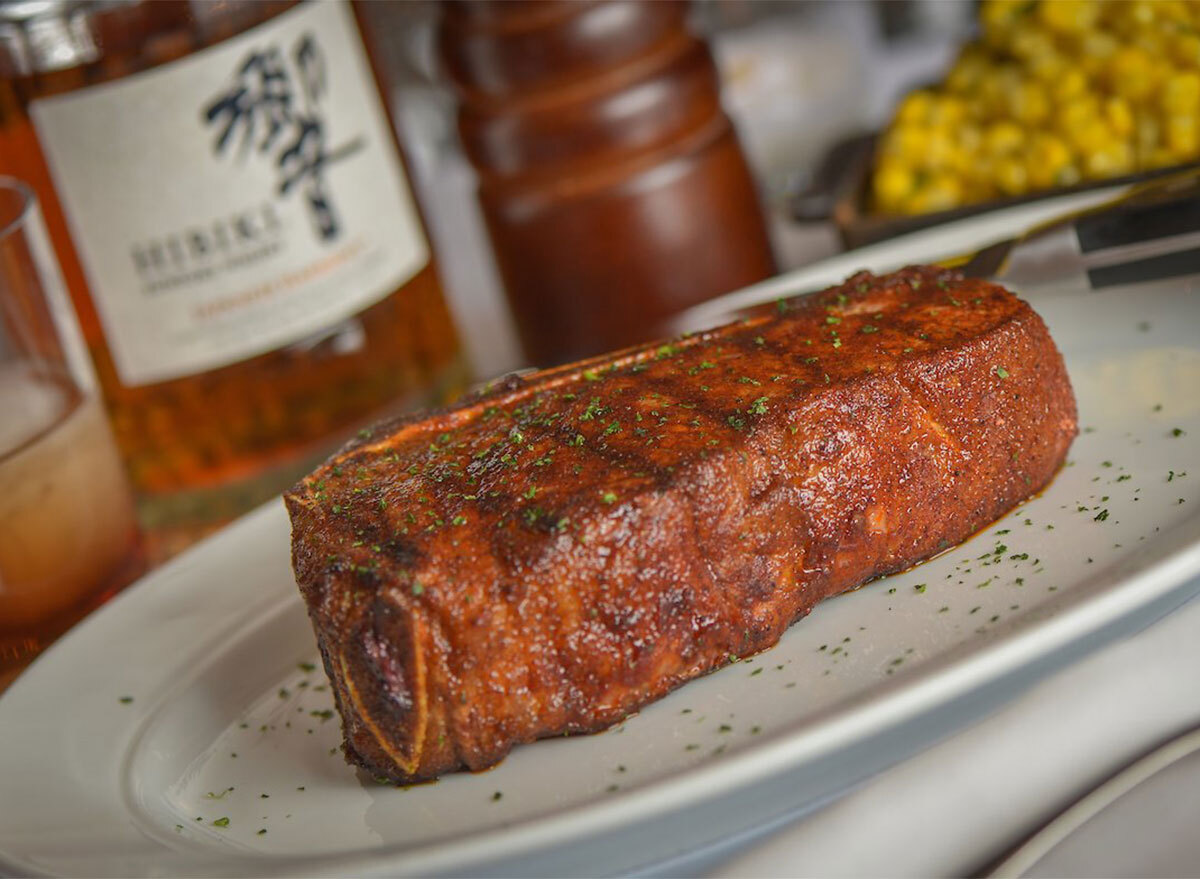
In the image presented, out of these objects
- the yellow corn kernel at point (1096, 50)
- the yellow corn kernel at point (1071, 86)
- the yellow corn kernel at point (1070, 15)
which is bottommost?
the yellow corn kernel at point (1071, 86)

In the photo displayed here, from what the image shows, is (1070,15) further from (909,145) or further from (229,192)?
(229,192)

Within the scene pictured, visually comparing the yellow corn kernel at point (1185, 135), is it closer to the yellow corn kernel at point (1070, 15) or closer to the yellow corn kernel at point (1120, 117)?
the yellow corn kernel at point (1120, 117)

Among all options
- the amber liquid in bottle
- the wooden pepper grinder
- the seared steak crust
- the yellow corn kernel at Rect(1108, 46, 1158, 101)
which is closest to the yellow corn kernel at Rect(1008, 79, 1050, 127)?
the yellow corn kernel at Rect(1108, 46, 1158, 101)

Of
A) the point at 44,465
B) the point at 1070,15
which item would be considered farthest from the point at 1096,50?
the point at 44,465

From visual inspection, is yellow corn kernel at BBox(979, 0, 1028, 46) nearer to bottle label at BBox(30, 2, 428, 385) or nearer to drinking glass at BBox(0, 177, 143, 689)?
bottle label at BBox(30, 2, 428, 385)

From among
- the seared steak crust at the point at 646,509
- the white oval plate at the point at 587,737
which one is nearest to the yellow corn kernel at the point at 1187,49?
the white oval plate at the point at 587,737

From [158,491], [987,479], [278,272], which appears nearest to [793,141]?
[278,272]
